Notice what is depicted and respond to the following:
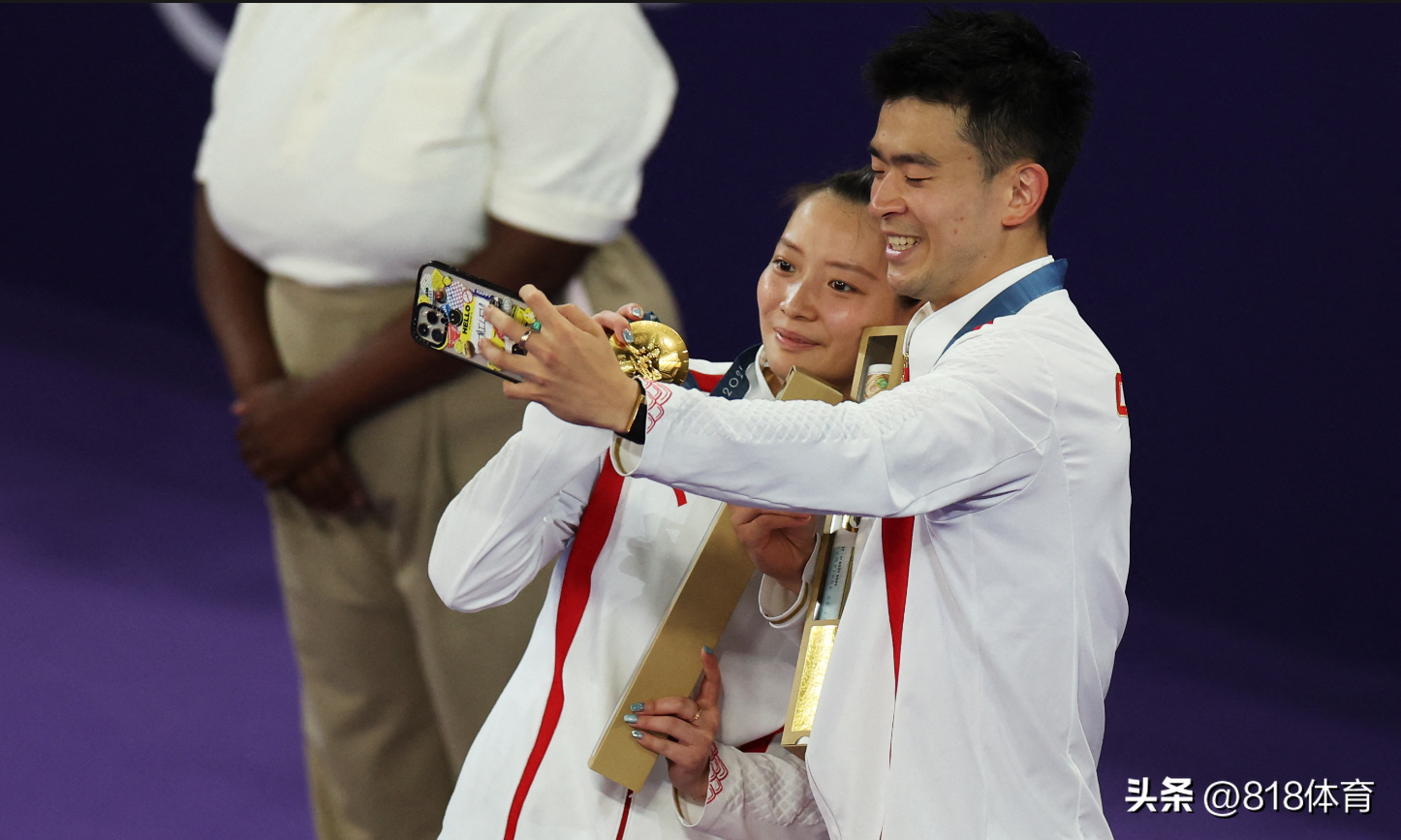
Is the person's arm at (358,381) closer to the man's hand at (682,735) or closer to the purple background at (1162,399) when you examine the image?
the purple background at (1162,399)

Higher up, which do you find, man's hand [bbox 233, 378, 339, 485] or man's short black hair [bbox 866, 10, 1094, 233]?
man's short black hair [bbox 866, 10, 1094, 233]

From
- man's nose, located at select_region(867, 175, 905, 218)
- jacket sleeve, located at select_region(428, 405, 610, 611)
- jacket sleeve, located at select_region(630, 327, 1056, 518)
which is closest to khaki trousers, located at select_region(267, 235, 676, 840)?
jacket sleeve, located at select_region(428, 405, 610, 611)

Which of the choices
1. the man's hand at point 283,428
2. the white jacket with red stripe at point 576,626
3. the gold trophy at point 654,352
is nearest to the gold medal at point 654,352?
the gold trophy at point 654,352

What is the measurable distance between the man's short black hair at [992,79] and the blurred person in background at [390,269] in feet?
3.41

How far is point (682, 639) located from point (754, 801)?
7.6 inches

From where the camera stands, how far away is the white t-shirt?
97.3 inches

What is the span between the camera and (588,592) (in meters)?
1.73

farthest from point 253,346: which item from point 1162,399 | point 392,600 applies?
point 1162,399

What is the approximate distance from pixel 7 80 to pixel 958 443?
369 centimetres

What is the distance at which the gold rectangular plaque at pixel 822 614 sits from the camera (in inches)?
61.3

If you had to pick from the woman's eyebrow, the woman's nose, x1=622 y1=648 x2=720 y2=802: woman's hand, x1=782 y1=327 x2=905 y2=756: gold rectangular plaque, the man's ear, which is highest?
the man's ear

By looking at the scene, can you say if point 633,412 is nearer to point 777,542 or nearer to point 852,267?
point 777,542

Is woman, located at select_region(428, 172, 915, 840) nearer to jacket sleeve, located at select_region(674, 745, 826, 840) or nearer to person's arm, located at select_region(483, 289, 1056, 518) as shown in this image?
jacket sleeve, located at select_region(674, 745, 826, 840)

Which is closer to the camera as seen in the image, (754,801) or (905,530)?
(905,530)
